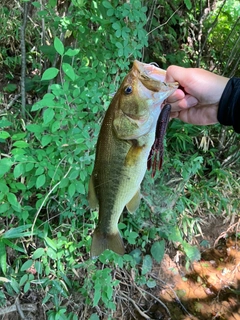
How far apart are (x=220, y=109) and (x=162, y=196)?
5.81 feet

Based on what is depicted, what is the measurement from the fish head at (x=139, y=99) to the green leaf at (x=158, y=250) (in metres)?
2.17

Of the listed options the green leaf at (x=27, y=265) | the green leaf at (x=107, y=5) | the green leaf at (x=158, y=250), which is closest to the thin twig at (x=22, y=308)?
the green leaf at (x=27, y=265)

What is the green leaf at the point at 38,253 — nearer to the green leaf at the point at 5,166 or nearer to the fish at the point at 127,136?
the green leaf at the point at 5,166

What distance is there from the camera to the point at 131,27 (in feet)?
8.11

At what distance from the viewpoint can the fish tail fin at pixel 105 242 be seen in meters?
1.79

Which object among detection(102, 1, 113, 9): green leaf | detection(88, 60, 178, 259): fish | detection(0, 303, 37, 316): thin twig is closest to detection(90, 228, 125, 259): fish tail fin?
detection(88, 60, 178, 259): fish

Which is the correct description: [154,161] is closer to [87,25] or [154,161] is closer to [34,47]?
[87,25]

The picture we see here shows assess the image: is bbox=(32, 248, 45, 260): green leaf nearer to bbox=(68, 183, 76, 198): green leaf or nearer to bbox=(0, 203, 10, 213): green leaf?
bbox=(0, 203, 10, 213): green leaf

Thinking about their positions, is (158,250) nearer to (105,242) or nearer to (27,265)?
(27,265)

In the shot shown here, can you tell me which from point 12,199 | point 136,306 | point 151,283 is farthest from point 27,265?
point 151,283

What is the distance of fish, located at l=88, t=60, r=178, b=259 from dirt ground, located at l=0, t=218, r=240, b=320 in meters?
1.68

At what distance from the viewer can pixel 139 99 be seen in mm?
1460

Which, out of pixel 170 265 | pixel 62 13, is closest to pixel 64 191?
pixel 62 13

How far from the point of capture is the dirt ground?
129 inches
